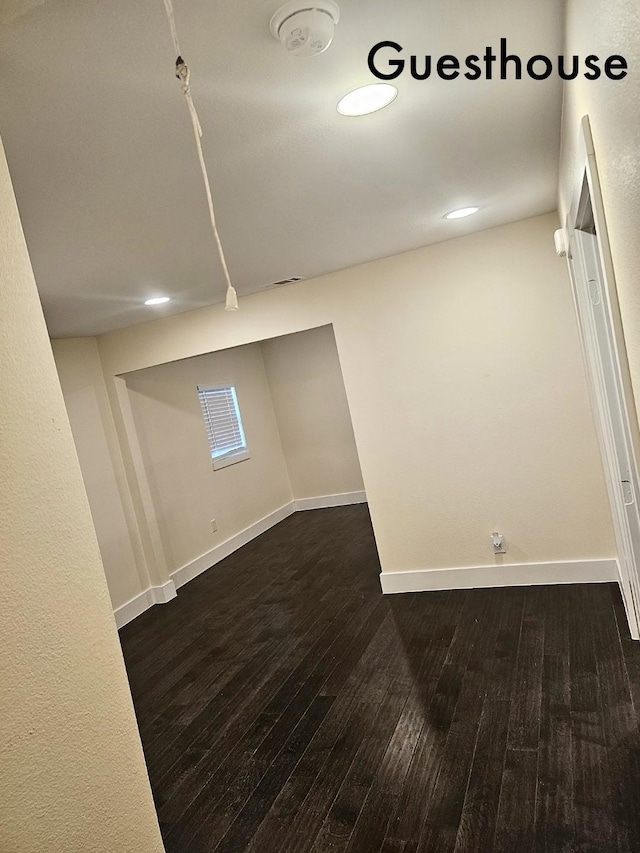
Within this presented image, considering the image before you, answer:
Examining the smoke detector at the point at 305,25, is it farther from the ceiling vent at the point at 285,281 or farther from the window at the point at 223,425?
the window at the point at 223,425

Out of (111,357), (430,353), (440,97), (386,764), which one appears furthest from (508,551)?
(111,357)

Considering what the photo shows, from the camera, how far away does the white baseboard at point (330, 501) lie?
7797 mm

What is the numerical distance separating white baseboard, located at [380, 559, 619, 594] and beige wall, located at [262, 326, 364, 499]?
323 centimetres

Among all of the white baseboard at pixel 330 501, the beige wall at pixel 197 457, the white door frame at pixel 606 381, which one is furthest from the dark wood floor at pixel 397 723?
the white baseboard at pixel 330 501

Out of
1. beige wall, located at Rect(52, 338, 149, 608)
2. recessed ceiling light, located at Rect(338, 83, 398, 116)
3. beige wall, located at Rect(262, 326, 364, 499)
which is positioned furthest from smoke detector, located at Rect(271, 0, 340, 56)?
beige wall, located at Rect(262, 326, 364, 499)

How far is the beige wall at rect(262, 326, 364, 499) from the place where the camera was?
770 cm

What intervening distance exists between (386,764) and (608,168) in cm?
236

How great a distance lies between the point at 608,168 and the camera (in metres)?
1.24

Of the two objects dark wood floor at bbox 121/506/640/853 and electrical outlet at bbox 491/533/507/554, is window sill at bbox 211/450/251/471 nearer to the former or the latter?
dark wood floor at bbox 121/506/640/853

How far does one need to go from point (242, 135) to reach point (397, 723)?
2.52 meters

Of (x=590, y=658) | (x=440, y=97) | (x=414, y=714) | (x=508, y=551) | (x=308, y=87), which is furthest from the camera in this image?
(x=508, y=551)

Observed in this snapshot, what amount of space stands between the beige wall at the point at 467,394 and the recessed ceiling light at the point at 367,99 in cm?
240

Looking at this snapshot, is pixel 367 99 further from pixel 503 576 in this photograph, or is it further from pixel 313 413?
pixel 313 413

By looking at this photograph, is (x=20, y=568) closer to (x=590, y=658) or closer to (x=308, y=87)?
(x=308, y=87)
